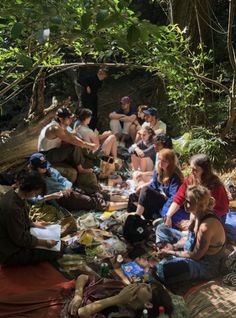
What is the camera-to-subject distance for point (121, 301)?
2994 mm

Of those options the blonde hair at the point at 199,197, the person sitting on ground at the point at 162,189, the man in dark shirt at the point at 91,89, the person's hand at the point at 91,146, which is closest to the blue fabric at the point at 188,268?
the blonde hair at the point at 199,197

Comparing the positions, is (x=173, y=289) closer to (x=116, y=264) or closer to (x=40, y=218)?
(x=116, y=264)

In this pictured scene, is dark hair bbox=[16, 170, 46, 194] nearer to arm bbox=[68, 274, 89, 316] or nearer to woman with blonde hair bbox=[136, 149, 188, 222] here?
arm bbox=[68, 274, 89, 316]

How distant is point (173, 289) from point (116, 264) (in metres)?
0.64

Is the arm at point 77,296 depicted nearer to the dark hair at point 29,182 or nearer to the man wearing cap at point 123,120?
the dark hair at point 29,182

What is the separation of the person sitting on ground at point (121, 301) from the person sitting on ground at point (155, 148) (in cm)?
235

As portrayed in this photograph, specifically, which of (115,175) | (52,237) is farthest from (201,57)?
(52,237)

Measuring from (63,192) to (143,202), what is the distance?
997 millimetres

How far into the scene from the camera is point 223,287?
142 inches

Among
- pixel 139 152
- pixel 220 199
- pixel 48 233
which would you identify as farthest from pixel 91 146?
pixel 220 199

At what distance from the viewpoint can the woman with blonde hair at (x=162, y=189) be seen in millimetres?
4766

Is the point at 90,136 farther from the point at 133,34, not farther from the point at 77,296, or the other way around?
the point at 133,34

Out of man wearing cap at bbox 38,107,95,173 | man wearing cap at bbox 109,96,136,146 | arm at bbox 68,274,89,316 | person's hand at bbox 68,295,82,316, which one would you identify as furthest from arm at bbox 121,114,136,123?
person's hand at bbox 68,295,82,316

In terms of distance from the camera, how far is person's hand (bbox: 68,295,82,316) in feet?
9.89
